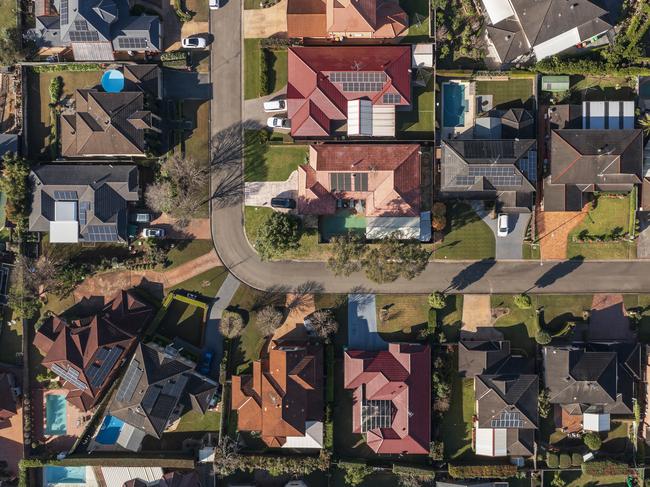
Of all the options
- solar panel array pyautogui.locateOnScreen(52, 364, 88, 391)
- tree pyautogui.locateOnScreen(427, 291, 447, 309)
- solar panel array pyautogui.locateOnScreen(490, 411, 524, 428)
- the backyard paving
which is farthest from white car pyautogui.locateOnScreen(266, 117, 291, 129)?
the backyard paving

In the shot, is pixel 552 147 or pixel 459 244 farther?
pixel 459 244

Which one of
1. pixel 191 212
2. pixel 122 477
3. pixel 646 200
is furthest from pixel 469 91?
pixel 122 477

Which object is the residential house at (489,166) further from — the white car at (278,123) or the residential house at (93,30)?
the residential house at (93,30)

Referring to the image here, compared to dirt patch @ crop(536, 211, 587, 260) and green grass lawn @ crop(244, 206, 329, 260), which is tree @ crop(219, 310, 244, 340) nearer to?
green grass lawn @ crop(244, 206, 329, 260)

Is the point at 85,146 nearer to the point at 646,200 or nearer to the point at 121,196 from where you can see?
the point at 121,196

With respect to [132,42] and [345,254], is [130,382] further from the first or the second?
[132,42]

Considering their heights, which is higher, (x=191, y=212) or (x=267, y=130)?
(x=267, y=130)

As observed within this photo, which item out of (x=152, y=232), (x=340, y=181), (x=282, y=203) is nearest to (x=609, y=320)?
(x=340, y=181)

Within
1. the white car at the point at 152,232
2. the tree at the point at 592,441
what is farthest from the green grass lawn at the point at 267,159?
the tree at the point at 592,441
